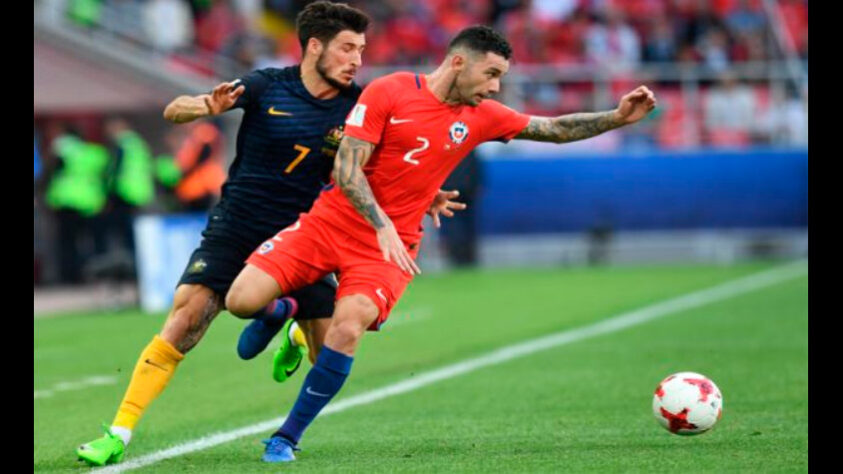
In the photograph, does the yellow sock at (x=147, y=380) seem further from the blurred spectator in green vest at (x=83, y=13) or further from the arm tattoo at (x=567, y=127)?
the blurred spectator in green vest at (x=83, y=13)

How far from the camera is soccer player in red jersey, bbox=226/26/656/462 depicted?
24.9 feet

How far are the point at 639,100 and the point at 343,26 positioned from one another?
1566mm

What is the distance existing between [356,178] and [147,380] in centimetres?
145

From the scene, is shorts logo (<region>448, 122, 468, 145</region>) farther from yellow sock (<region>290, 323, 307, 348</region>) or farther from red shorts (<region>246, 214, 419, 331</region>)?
yellow sock (<region>290, 323, 307, 348</region>)

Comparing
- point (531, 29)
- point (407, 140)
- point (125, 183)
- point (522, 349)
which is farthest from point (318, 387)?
point (531, 29)

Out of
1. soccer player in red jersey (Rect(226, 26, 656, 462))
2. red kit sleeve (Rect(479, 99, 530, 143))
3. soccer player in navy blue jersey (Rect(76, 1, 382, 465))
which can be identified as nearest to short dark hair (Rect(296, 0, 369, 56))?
soccer player in navy blue jersey (Rect(76, 1, 382, 465))

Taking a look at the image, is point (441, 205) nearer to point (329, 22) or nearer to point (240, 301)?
point (329, 22)

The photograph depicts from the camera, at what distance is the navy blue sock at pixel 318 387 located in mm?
7555

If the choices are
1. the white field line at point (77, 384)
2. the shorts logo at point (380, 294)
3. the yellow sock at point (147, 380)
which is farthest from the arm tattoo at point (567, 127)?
the white field line at point (77, 384)

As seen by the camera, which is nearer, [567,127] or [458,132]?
[458,132]

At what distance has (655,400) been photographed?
26.3 feet

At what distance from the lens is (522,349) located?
45.0 ft

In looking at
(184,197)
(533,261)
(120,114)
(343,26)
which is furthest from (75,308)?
(343,26)

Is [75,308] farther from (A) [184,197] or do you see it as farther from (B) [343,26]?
(B) [343,26]
